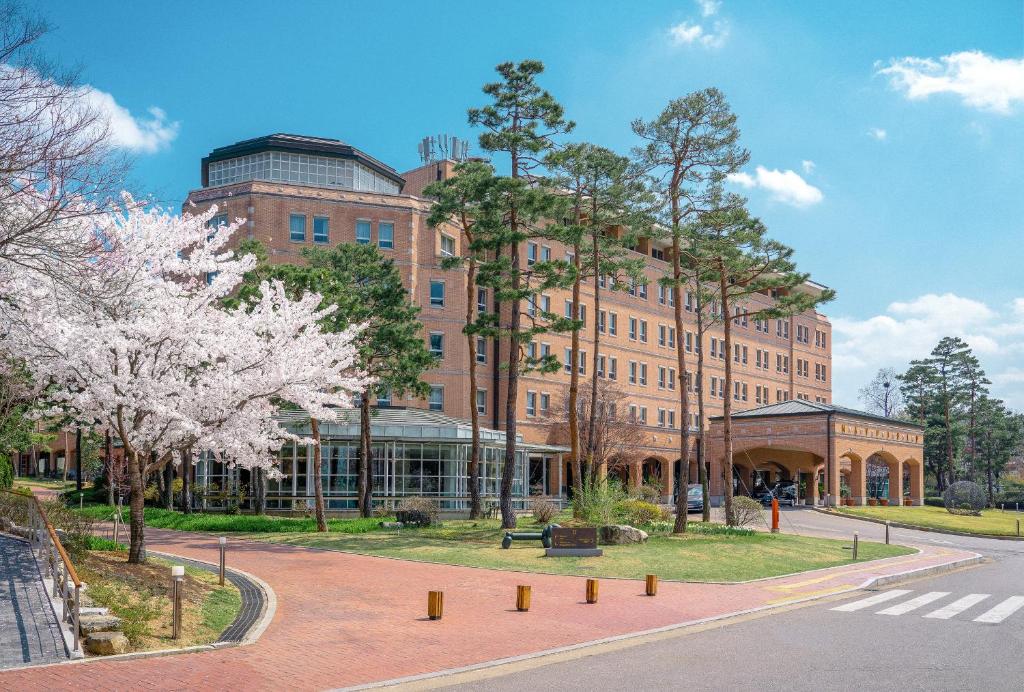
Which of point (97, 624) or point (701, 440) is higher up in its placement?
point (701, 440)

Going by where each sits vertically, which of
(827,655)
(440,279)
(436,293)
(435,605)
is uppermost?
(440,279)

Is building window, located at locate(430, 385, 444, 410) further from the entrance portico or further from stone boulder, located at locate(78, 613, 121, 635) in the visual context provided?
stone boulder, located at locate(78, 613, 121, 635)

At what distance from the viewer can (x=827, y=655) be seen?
1301 cm

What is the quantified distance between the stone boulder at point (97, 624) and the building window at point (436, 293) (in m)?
42.6

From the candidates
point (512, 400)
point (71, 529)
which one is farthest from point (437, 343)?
point (71, 529)

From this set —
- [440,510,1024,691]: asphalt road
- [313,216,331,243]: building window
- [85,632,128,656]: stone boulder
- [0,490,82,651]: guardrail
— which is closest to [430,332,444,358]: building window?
[313,216,331,243]: building window

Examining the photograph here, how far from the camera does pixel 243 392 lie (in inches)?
765

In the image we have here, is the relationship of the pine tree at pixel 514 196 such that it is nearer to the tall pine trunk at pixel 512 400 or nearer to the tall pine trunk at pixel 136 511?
the tall pine trunk at pixel 512 400

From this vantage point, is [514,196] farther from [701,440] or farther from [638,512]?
[701,440]

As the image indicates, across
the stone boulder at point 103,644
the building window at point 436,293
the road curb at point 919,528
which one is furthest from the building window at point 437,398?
the stone boulder at point 103,644

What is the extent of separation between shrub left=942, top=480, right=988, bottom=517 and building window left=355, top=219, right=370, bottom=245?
129ft

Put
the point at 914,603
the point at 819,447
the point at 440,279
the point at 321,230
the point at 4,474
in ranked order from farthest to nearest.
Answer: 1. the point at 819,447
2. the point at 440,279
3. the point at 321,230
4. the point at 4,474
5. the point at 914,603

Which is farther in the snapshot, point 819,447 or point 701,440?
point 819,447

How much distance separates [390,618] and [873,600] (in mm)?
10710
